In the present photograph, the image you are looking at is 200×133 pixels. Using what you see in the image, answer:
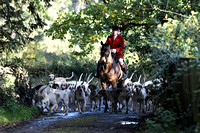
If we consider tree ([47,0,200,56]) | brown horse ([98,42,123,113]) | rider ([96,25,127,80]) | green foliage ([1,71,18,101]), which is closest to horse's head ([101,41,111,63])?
brown horse ([98,42,123,113])

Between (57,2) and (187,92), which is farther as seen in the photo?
(57,2)

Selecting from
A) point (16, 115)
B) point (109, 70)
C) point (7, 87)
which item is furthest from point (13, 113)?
point (109, 70)

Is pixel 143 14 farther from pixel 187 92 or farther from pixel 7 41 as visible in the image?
pixel 187 92

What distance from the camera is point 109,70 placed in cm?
1419

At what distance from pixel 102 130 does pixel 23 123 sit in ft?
10.8

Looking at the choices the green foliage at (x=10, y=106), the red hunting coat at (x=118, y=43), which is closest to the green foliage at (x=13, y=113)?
the green foliage at (x=10, y=106)

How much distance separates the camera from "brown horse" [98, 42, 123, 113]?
13.8 m

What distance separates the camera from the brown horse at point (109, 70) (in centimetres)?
1378

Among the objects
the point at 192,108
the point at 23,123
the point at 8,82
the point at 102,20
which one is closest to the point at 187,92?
the point at 192,108

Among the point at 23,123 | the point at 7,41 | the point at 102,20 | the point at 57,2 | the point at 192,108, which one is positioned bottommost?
the point at 23,123

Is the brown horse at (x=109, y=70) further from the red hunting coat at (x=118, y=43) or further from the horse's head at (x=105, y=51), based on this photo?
the red hunting coat at (x=118, y=43)

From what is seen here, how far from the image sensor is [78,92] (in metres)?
15.9

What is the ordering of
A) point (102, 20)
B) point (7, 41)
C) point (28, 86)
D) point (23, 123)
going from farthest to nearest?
point (102, 20)
point (28, 86)
point (7, 41)
point (23, 123)

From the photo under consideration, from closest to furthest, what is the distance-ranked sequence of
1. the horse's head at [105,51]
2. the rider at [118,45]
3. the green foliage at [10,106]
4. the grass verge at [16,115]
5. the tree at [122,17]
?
1. the grass verge at [16,115]
2. the green foliage at [10,106]
3. the horse's head at [105,51]
4. the rider at [118,45]
5. the tree at [122,17]
